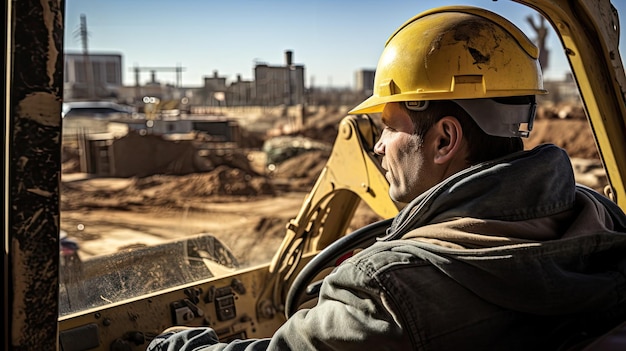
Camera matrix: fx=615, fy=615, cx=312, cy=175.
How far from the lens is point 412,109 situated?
192 centimetres

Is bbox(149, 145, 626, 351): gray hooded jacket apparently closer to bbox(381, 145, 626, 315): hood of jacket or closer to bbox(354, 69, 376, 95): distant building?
bbox(381, 145, 626, 315): hood of jacket

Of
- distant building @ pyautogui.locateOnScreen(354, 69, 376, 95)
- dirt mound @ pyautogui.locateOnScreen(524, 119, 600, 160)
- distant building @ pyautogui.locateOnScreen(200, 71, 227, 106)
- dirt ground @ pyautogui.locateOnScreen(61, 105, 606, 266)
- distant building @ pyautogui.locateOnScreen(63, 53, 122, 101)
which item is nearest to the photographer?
distant building @ pyautogui.locateOnScreen(354, 69, 376, 95)

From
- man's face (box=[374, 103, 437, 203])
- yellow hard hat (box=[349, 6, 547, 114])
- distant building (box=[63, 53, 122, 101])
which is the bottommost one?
man's face (box=[374, 103, 437, 203])

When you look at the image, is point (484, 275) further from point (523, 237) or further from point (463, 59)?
point (463, 59)

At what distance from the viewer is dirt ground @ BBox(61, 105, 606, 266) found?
11531 millimetres

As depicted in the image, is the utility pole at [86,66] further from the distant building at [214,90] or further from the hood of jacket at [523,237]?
the hood of jacket at [523,237]

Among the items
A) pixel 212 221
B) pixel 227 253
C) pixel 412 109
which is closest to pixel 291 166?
pixel 212 221

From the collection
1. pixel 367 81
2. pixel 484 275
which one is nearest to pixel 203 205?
pixel 367 81

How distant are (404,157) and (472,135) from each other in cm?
22

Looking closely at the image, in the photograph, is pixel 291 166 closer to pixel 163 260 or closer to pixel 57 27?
pixel 163 260

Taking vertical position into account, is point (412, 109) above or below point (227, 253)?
above

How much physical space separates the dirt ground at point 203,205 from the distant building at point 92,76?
26.5m

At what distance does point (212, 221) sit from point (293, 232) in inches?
386

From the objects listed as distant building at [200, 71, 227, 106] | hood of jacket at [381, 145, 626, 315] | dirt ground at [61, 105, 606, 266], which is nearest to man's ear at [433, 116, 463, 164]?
hood of jacket at [381, 145, 626, 315]
